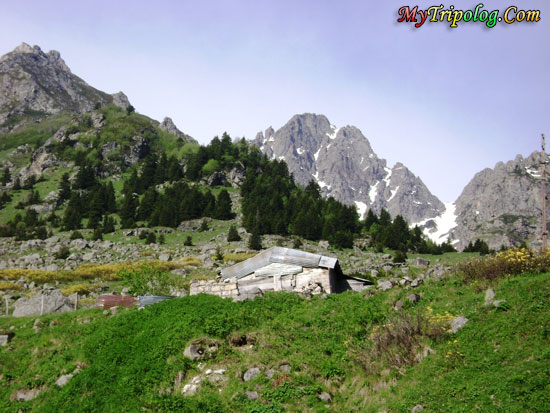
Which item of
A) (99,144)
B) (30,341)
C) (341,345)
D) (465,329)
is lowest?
(30,341)

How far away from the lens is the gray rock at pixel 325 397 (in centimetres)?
1148

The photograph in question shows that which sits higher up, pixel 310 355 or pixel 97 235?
pixel 310 355

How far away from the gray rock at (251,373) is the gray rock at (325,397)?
208 centimetres

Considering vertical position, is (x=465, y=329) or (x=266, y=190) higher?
(x=266, y=190)

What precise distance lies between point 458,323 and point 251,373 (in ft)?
20.0

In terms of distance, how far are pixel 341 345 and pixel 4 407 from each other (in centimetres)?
1130

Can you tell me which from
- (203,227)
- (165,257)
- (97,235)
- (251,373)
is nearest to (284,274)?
(251,373)

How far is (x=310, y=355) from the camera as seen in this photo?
1337 centimetres

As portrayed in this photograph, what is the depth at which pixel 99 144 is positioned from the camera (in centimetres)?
12688

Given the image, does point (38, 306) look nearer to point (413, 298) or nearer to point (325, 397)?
point (325, 397)

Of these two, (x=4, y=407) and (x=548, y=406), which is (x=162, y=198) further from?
(x=548, y=406)

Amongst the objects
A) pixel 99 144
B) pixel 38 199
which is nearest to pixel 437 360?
pixel 38 199

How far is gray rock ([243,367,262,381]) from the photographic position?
1275 centimetres

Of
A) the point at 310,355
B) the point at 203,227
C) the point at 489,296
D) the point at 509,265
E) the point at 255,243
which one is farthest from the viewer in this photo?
the point at 203,227
